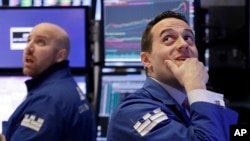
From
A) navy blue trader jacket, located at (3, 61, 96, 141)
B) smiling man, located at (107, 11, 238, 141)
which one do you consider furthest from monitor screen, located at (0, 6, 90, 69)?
smiling man, located at (107, 11, 238, 141)

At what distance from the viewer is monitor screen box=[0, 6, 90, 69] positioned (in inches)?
154

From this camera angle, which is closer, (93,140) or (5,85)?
(93,140)

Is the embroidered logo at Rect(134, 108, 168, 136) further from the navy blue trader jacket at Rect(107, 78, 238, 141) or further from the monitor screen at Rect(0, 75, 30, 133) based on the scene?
the monitor screen at Rect(0, 75, 30, 133)

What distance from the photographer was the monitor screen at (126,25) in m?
4.04

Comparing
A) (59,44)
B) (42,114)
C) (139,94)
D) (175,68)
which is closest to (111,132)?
(139,94)

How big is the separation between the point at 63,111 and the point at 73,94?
0.50 feet

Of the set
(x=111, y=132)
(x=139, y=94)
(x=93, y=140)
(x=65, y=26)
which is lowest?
(x=93, y=140)

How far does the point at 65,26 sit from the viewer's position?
3.92 m

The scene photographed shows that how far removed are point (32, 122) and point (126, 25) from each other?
4.50 feet

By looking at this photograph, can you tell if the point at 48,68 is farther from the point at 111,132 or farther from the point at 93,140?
the point at 111,132

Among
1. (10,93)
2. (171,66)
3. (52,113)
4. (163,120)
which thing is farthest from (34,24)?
(163,120)

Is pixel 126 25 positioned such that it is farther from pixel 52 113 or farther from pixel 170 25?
pixel 170 25

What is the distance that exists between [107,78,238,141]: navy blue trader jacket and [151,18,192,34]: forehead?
0.19 metres

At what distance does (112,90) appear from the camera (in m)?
4.04
